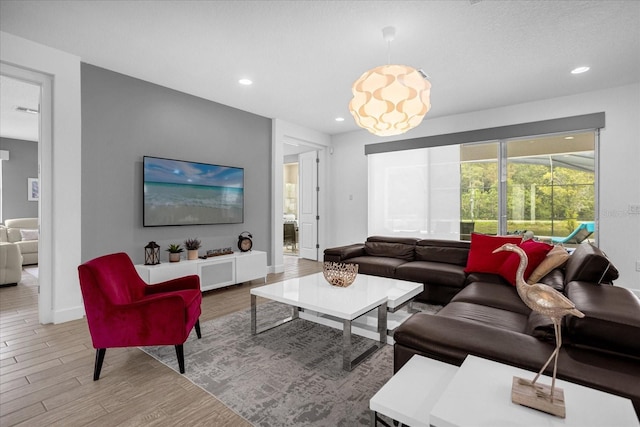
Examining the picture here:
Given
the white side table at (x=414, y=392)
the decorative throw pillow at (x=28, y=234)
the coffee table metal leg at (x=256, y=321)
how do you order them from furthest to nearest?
the decorative throw pillow at (x=28, y=234), the coffee table metal leg at (x=256, y=321), the white side table at (x=414, y=392)

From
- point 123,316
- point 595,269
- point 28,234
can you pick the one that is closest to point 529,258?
point 595,269

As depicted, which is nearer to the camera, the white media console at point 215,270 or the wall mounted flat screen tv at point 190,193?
the white media console at point 215,270

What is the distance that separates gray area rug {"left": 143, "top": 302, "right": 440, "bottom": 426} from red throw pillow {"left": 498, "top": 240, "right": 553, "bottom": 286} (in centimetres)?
143

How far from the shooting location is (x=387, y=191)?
6.02 meters

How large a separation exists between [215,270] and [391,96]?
119 inches

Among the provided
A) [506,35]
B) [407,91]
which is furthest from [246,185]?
[506,35]

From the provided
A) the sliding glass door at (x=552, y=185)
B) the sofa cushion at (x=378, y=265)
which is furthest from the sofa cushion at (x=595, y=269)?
the sliding glass door at (x=552, y=185)

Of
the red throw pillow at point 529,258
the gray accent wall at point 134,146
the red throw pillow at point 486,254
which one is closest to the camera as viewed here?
the red throw pillow at point 529,258

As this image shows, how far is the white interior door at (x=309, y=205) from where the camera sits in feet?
22.0

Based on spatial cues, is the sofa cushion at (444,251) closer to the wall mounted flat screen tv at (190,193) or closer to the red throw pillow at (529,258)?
the red throw pillow at (529,258)

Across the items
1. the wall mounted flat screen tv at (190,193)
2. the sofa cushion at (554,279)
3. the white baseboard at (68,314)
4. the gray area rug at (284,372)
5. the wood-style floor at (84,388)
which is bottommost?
the wood-style floor at (84,388)

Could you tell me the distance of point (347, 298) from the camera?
2418mm

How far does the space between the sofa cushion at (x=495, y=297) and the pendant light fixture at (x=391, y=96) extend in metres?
1.49

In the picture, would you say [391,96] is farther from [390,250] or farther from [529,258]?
[390,250]
